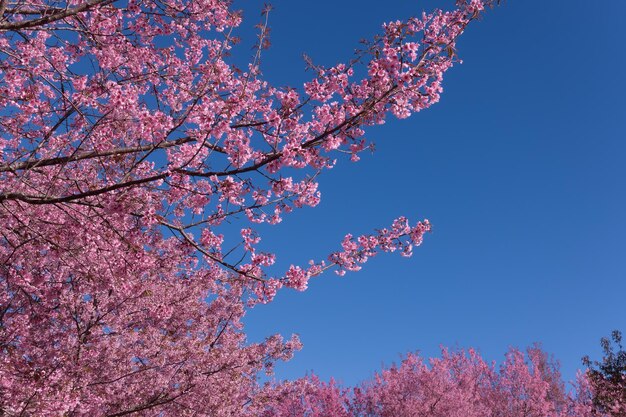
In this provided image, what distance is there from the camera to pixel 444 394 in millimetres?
22438

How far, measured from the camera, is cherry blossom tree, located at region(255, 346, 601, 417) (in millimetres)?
21922

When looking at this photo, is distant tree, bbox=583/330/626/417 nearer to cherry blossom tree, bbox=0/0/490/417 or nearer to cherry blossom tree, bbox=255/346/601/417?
cherry blossom tree, bbox=255/346/601/417

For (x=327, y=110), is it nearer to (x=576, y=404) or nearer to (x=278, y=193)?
(x=278, y=193)

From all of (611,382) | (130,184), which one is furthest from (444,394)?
(130,184)

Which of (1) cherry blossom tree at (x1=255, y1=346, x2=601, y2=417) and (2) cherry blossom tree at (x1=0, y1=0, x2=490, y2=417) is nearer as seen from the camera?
(2) cherry blossom tree at (x1=0, y1=0, x2=490, y2=417)

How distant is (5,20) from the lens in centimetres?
564

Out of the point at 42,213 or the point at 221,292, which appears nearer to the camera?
the point at 42,213

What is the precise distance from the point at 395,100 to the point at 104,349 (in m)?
7.79

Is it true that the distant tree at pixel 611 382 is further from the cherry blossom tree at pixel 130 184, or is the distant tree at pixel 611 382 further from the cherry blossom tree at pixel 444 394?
the cherry blossom tree at pixel 130 184

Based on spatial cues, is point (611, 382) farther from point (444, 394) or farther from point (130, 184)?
point (130, 184)

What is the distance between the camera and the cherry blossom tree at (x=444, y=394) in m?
21.9

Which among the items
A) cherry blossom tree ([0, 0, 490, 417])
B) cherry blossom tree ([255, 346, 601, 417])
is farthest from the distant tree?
cherry blossom tree ([0, 0, 490, 417])

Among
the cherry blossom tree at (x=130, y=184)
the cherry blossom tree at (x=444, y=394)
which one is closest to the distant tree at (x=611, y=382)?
the cherry blossom tree at (x=444, y=394)

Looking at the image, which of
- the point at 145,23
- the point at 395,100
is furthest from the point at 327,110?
the point at 145,23
